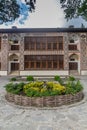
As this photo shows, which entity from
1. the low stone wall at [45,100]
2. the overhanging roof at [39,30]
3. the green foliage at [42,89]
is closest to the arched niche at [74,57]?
the overhanging roof at [39,30]

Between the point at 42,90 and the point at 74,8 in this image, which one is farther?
the point at 74,8

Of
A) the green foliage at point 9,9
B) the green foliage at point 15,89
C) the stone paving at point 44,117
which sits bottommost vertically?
the stone paving at point 44,117

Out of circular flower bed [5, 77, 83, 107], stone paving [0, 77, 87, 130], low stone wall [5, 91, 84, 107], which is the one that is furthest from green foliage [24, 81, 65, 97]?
stone paving [0, 77, 87, 130]

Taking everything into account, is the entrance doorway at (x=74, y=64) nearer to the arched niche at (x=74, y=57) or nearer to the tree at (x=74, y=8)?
the arched niche at (x=74, y=57)

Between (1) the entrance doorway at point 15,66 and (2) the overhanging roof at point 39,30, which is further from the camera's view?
(1) the entrance doorway at point 15,66

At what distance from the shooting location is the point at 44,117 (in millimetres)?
11539

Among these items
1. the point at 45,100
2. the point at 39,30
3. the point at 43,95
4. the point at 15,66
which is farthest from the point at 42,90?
the point at 15,66

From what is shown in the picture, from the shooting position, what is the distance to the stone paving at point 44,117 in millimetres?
10094

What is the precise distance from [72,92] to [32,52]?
789 inches

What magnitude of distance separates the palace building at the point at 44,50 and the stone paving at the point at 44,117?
766 inches

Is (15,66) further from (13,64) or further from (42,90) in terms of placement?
(42,90)

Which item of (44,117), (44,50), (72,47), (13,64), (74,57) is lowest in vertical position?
(44,117)

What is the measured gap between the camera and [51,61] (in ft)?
111

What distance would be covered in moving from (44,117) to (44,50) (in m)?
22.7
